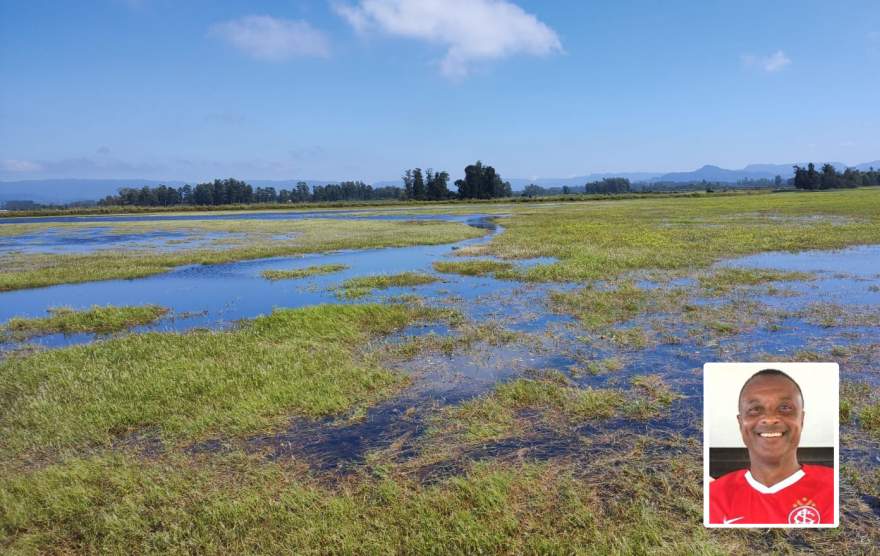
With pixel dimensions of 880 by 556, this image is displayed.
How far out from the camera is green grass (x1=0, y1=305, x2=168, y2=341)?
1717 cm

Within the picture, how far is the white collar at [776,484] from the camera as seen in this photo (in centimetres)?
416

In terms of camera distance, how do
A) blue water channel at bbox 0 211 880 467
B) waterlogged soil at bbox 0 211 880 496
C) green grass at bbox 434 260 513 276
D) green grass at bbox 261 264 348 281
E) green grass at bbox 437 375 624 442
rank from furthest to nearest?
green grass at bbox 261 264 348 281 < green grass at bbox 434 260 513 276 < blue water channel at bbox 0 211 880 467 < green grass at bbox 437 375 624 442 < waterlogged soil at bbox 0 211 880 496

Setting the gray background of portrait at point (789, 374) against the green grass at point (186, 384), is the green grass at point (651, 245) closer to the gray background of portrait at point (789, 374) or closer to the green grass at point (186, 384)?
the green grass at point (186, 384)

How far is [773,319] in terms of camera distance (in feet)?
49.1

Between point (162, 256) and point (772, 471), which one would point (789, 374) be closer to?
point (772, 471)

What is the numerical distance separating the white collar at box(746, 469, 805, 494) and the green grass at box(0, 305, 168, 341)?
1903 cm

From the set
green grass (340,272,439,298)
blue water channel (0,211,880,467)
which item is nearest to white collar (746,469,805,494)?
blue water channel (0,211,880,467)

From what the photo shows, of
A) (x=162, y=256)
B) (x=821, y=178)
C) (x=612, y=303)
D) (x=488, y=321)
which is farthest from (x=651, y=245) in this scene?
(x=821, y=178)

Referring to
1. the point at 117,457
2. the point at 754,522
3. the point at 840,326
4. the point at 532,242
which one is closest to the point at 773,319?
the point at 840,326

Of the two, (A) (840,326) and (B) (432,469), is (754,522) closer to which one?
(B) (432,469)

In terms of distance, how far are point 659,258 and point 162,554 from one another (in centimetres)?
2718

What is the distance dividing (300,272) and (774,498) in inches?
1024

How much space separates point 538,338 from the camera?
46.5ft

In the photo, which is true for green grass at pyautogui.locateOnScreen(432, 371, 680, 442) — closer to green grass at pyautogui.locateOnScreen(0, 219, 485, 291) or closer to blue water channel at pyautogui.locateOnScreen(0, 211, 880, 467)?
blue water channel at pyautogui.locateOnScreen(0, 211, 880, 467)
